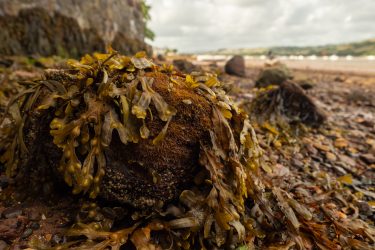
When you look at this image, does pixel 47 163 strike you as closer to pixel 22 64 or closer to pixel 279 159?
pixel 279 159

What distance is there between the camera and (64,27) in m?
7.24

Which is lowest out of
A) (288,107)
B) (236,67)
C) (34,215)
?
(236,67)

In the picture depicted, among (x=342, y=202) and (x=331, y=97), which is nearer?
(x=342, y=202)

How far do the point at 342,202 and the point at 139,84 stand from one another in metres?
2.25

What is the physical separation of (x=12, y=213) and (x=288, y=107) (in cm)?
445

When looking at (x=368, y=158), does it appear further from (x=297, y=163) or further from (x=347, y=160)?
(x=297, y=163)

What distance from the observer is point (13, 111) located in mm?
2391

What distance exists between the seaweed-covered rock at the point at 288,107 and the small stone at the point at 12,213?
3834 millimetres

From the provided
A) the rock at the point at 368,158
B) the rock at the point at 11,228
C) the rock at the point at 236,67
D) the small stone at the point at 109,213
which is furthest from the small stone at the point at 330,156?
the rock at the point at 236,67

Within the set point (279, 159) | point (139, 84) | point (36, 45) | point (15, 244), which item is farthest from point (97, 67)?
point (36, 45)

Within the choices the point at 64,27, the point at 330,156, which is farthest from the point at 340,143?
the point at 64,27

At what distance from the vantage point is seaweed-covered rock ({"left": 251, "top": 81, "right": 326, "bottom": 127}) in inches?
203

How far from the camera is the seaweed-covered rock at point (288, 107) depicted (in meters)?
5.15

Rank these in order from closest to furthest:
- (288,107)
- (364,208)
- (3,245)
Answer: (3,245) < (364,208) < (288,107)
